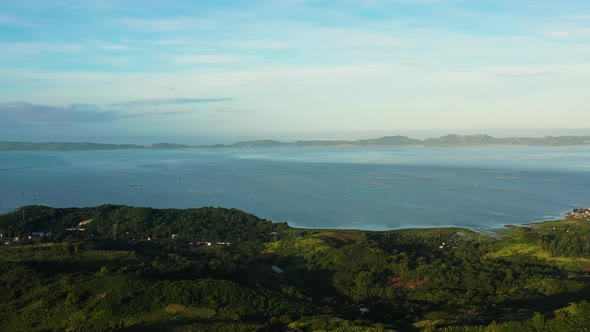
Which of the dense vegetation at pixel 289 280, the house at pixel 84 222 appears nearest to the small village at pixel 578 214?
the dense vegetation at pixel 289 280

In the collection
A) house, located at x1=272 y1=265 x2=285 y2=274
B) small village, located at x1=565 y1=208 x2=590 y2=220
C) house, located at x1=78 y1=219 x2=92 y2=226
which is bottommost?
house, located at x1=272 y1=265 x2=285 y2=274

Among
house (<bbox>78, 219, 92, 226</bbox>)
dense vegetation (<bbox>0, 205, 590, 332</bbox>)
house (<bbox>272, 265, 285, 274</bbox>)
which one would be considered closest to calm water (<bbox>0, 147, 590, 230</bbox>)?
dense vegetation (<bbox>0, 205, 590, 332</bbox>)

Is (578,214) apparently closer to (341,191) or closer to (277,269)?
(341,191)

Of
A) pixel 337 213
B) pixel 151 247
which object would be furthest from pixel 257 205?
pixel 151 247

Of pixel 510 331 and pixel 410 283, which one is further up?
pixel 510 331

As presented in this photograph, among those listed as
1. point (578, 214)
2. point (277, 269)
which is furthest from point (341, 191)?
point (277, 269)

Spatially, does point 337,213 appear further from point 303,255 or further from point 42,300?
point 42,300

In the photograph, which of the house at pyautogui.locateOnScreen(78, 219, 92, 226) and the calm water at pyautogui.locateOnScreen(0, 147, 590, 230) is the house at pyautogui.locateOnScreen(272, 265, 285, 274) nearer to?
the calm water at pyautogui.locateOnScreen(0, 147, 590, 230)
